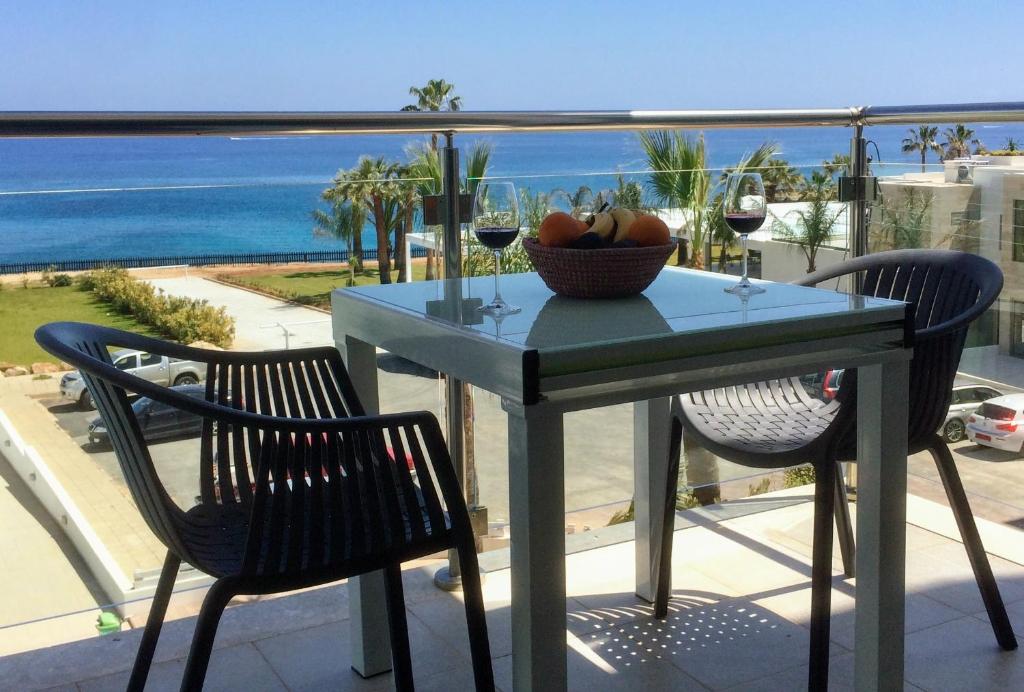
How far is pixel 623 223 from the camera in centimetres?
169

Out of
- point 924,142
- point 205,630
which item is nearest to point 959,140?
point 924,142

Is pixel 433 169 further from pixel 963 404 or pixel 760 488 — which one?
pixel 963 404

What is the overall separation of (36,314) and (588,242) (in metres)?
1.17

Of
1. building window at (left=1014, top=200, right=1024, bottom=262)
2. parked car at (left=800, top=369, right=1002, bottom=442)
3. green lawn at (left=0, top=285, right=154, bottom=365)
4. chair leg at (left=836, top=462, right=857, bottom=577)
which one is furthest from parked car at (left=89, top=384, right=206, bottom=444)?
building window at (left=1014, top=200, right=1024, bottom=262)

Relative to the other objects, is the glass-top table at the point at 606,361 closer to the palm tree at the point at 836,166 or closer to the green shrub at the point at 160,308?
the green shrub at the point at 160,308

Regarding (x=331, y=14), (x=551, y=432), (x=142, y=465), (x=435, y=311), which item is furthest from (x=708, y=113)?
(x=331, y=14)

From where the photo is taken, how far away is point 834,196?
2982 millimetres

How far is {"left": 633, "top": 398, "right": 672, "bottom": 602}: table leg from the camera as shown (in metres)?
2.28

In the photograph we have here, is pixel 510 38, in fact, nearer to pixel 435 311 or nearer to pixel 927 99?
pixel 927 99

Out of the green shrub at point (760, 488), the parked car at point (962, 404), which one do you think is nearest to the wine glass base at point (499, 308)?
the parked car at point (962, 404)

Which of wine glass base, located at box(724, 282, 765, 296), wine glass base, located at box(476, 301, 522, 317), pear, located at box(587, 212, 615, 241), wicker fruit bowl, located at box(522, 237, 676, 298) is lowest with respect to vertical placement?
wine glass base, located at box(476, 301, 522, 317)

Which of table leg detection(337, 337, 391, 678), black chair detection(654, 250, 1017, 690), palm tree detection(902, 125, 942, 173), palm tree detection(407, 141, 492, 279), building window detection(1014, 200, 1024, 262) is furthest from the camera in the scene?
palm tree detection(902, 125, 942, 173)

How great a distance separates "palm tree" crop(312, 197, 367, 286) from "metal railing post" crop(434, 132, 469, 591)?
20cm

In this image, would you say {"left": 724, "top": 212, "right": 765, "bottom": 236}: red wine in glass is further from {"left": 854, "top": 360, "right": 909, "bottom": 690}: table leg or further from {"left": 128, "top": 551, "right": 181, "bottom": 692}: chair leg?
{"left": 128, "top": 551, "right": 181, "bottom": 692}: chair leg
